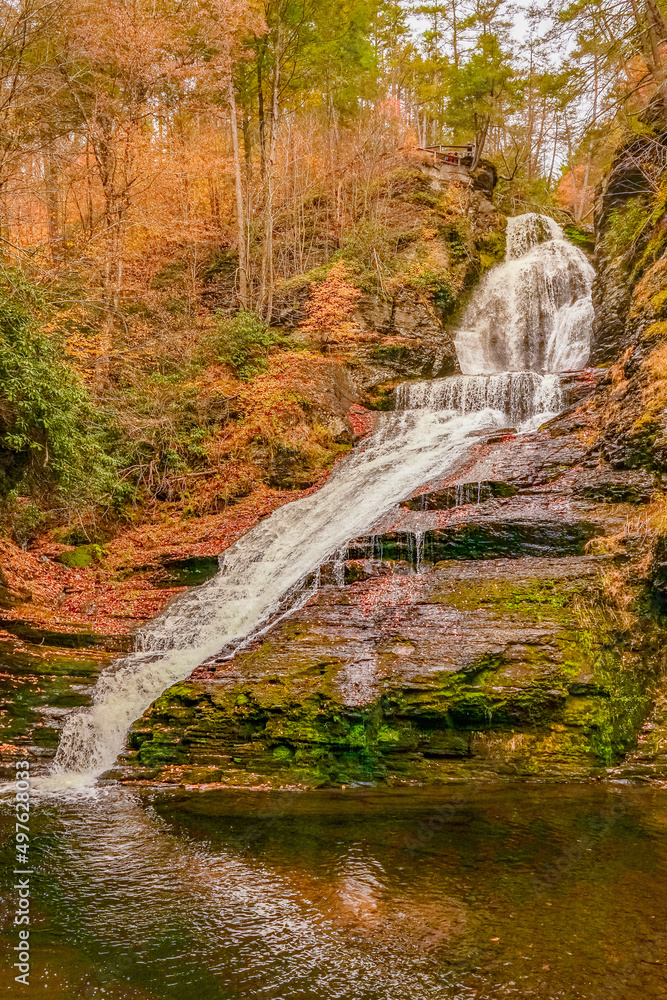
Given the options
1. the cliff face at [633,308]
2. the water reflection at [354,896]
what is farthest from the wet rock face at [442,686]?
the cliff face at [633,308]

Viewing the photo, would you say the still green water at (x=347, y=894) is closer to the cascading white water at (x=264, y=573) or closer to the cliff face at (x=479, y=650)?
the cliff face at (x=479, y=650)

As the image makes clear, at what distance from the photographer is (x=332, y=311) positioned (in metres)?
17.0

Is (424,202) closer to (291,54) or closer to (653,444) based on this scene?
(291,54)

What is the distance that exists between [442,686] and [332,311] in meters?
12.6

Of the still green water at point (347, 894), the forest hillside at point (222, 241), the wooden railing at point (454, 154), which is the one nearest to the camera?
the still green water at point (347, 894)

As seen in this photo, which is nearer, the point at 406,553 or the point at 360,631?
the point at 360,631

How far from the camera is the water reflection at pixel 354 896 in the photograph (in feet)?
11.4

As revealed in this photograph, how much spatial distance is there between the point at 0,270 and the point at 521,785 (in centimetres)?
843

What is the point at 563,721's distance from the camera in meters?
6.78

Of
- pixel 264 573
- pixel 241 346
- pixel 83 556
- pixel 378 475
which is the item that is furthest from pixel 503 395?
pixel 83 556

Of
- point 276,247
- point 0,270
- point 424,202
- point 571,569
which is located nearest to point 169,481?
point 0,270

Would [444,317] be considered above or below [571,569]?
above

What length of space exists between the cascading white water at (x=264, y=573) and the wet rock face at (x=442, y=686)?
24.6 inches

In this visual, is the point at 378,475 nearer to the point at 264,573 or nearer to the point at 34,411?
the point at 264,573
